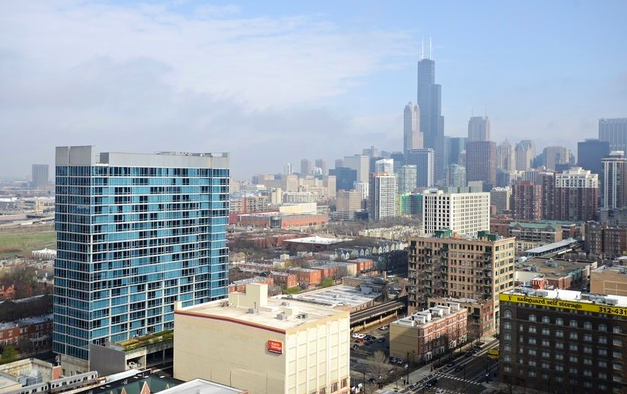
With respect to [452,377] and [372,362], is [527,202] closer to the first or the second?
[372,362]

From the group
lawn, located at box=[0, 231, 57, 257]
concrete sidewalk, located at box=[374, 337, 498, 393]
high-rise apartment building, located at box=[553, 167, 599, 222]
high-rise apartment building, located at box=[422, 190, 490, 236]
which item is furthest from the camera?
high-rise apartment building, located at box=[553, 167, 599, 222]

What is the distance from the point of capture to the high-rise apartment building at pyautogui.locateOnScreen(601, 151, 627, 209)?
373 ft

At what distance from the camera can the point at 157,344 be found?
110 ft

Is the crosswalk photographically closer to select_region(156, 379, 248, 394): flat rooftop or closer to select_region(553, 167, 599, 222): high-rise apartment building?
select_region(156, 379, 248, 394): flat rooftop

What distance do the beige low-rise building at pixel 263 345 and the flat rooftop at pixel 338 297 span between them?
1797 cm

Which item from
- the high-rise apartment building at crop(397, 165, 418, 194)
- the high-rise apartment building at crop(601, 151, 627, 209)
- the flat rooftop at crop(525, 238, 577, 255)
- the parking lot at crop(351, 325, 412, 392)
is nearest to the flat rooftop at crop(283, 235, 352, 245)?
the flat rooftop at crop(525, 238, 577, 255)

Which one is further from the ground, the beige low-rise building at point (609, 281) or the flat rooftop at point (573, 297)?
the flat rooftop at point (573, 297)

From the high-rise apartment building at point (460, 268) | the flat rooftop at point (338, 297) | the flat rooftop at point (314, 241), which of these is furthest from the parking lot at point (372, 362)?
the flat rooftop at point (314, 241)

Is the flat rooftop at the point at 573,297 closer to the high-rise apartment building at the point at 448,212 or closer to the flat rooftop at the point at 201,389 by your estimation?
the flat rooftop at the point at 201,389

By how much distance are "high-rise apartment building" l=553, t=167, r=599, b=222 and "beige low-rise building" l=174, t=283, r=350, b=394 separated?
90.3 meters

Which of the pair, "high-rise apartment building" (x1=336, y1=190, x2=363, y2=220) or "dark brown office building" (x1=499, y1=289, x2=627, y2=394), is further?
"high-rise apartment building" (x1=336, y1=190, x2=363, y2=220)

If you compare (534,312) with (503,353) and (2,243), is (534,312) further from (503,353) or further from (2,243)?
(2,243)

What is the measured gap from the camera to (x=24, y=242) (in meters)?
91.3

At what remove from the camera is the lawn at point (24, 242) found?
3248 inches
